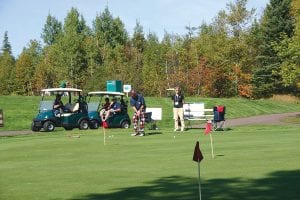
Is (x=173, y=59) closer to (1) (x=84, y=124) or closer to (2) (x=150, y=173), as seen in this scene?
(1) (x=84, y=124)

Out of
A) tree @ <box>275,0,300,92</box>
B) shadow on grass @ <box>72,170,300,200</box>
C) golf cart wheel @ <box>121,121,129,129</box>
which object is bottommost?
shadow on grass @ <box>72,170,300,200</box>

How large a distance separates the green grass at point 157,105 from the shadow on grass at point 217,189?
26.0m

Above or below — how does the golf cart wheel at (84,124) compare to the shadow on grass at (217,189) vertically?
A: above

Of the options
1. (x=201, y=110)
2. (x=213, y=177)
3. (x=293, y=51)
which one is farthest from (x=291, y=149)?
(x=293, y=51)

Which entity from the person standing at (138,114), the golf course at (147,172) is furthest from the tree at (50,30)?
the golf course at (147,172)

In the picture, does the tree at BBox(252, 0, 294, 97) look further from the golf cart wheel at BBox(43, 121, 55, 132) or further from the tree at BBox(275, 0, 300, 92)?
the golf cart wheel at BBox(43, 121, 55, 132)

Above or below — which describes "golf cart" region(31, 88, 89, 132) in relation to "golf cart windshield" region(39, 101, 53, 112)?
below

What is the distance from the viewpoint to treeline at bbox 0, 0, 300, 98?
66.4 meters

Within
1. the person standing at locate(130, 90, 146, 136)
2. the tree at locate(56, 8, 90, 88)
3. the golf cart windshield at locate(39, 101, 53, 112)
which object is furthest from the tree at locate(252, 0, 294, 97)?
the person standing at locate(130, 90, 146, 136)

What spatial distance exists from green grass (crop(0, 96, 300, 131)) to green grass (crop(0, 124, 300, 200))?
20017 mm

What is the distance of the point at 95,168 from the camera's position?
39.5ft

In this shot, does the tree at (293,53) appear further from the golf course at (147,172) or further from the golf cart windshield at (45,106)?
the golf course at (147,172)

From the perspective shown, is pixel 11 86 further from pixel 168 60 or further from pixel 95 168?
pixel 95 168

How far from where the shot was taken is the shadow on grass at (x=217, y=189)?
8.39 meters
